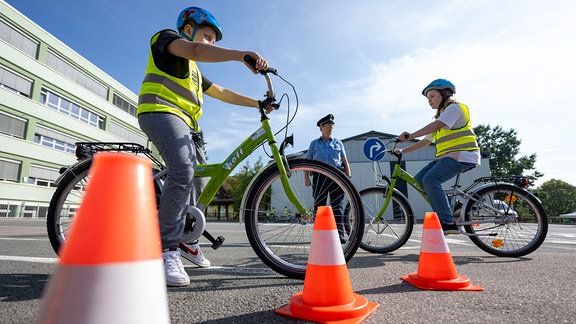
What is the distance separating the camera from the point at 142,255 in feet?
2.45

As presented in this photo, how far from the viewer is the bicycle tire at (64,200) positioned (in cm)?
280

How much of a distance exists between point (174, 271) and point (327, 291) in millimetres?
1095

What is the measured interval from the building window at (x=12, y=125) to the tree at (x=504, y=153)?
6043cm

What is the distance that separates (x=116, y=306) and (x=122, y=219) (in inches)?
7.6

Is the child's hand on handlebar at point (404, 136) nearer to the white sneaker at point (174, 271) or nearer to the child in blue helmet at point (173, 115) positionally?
the child in blue helmet at point (173, 115)

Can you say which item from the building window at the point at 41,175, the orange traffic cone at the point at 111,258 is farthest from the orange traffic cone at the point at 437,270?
the building window at the point at 41,175

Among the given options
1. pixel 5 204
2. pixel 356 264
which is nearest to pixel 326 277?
pixel 356 264

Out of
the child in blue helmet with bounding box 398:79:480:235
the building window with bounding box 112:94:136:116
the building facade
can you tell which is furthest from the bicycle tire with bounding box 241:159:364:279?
the building window with bounding box 112:94:136:116

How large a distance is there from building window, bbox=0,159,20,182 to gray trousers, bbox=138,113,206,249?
27763 mm

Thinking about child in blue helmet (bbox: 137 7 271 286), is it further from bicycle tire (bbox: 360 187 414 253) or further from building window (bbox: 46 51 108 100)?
building window (bbox: 46 51 108 100)

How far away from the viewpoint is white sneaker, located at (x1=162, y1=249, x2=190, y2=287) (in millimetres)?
2012

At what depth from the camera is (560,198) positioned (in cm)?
5944

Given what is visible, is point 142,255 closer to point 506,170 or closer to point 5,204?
point 5,204

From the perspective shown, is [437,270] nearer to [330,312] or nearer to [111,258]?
[330,312]
